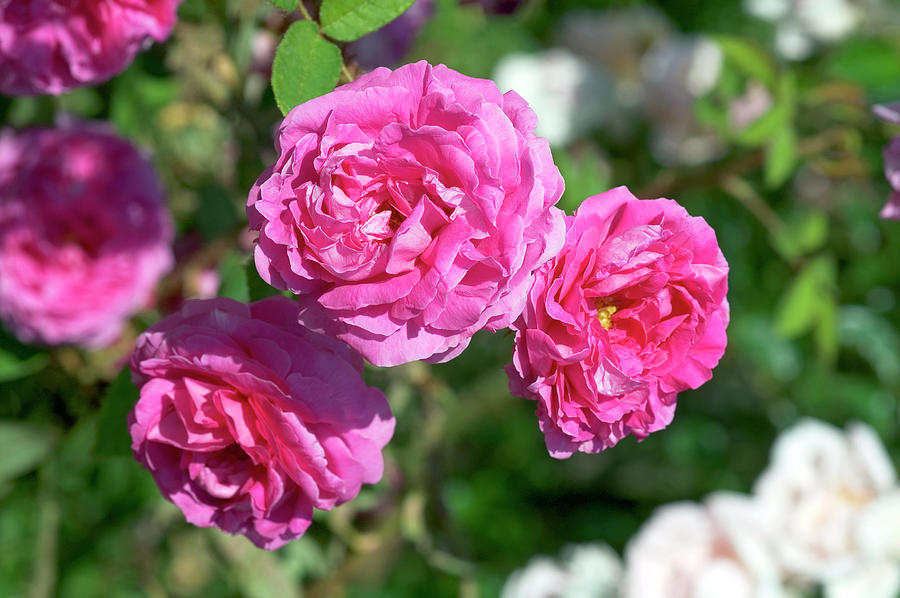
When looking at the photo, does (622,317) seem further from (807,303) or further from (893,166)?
(807,303)

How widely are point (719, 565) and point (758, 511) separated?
7 cm

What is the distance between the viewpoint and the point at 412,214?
38 cm

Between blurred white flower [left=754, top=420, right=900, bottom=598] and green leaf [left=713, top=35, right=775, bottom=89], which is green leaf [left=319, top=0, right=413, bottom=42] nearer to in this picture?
green leaf [left=713, top=35, right=775, bottom=89]

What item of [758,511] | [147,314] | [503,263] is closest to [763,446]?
[758,511]

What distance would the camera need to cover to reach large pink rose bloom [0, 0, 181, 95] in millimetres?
527

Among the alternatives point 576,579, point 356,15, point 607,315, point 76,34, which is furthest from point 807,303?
point 76,34

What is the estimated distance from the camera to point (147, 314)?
33.4 inches

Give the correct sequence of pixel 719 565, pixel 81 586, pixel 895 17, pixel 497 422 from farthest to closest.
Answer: pixel 497 422
pixel 895 17
pixel 81 586
pixel 719 565

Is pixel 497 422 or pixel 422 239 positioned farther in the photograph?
pixel 497 422

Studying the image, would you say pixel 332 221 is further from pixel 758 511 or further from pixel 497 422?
pixel 497 422

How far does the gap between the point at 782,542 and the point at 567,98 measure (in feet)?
2.11

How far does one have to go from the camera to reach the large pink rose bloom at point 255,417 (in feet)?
1.37

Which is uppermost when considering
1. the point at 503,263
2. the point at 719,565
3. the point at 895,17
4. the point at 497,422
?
the point at 503,263

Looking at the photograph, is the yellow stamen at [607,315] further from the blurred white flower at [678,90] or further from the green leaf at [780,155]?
the blurred white flower at [678,90]
